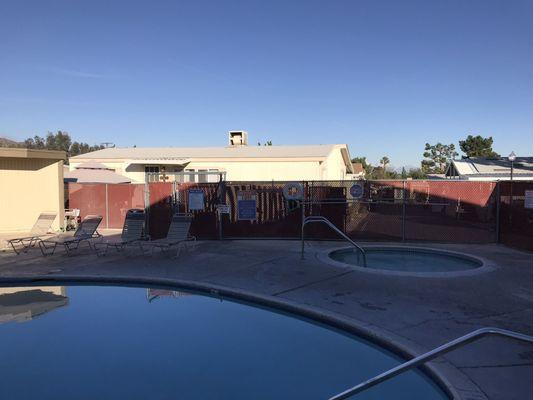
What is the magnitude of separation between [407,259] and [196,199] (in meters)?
6.67

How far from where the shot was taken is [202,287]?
828cm

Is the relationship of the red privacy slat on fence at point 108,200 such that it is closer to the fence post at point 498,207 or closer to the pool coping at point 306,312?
the pool coping at point 306,312

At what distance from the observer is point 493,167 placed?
3008 cm

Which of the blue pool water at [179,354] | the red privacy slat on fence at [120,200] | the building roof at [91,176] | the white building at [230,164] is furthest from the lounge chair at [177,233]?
the white building at [230,164]

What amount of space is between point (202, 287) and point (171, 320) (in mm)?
1200

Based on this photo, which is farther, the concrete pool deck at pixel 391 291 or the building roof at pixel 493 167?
the building roof at pixel 493 167

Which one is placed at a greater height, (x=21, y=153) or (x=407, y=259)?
(x=21, y=153)

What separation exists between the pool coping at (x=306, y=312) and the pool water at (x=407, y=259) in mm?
4454

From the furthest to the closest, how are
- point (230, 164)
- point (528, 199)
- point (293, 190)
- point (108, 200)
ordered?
point (230, 164) → point (108, 200) → point (293, 190) → point (528, 199)

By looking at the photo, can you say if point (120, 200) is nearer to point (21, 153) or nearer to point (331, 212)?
point (21, 153)

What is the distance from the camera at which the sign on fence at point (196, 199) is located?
46.4 ft

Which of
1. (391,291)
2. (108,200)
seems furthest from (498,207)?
(108,200)

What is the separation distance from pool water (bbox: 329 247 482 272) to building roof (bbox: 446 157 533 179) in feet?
60.3

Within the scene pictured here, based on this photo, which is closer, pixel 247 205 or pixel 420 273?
pixel 420 273
